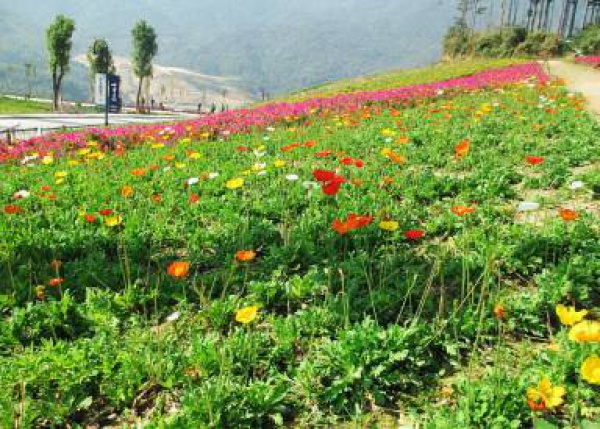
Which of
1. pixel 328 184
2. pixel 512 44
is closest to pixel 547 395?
pixel 328 184

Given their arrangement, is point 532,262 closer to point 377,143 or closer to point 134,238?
point 134,238

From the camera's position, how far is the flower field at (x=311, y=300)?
10.8 feet

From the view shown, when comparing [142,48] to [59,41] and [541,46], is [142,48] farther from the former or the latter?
[541,46]

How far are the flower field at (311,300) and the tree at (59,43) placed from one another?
80.3 m

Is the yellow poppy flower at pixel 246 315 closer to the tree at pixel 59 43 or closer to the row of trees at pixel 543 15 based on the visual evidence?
the tree at pixel 59 43

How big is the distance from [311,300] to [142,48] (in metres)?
113

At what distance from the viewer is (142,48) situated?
106062mm

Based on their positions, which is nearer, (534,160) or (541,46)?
(534,160)

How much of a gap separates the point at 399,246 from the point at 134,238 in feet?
10.6

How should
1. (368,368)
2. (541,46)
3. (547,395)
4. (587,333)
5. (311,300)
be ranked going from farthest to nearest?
(541,46), (311,300), (368,368), (547,395), (587,333)

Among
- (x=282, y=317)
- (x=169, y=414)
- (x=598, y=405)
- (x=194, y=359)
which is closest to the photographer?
(x=598, y=405)

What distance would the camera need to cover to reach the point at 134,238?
6027 mm

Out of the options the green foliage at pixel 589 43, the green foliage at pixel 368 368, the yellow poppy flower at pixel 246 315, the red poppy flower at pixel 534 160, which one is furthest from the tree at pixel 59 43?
the yellow poppy flower at pixel 246 315

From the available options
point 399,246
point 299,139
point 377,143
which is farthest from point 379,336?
point 299,139
